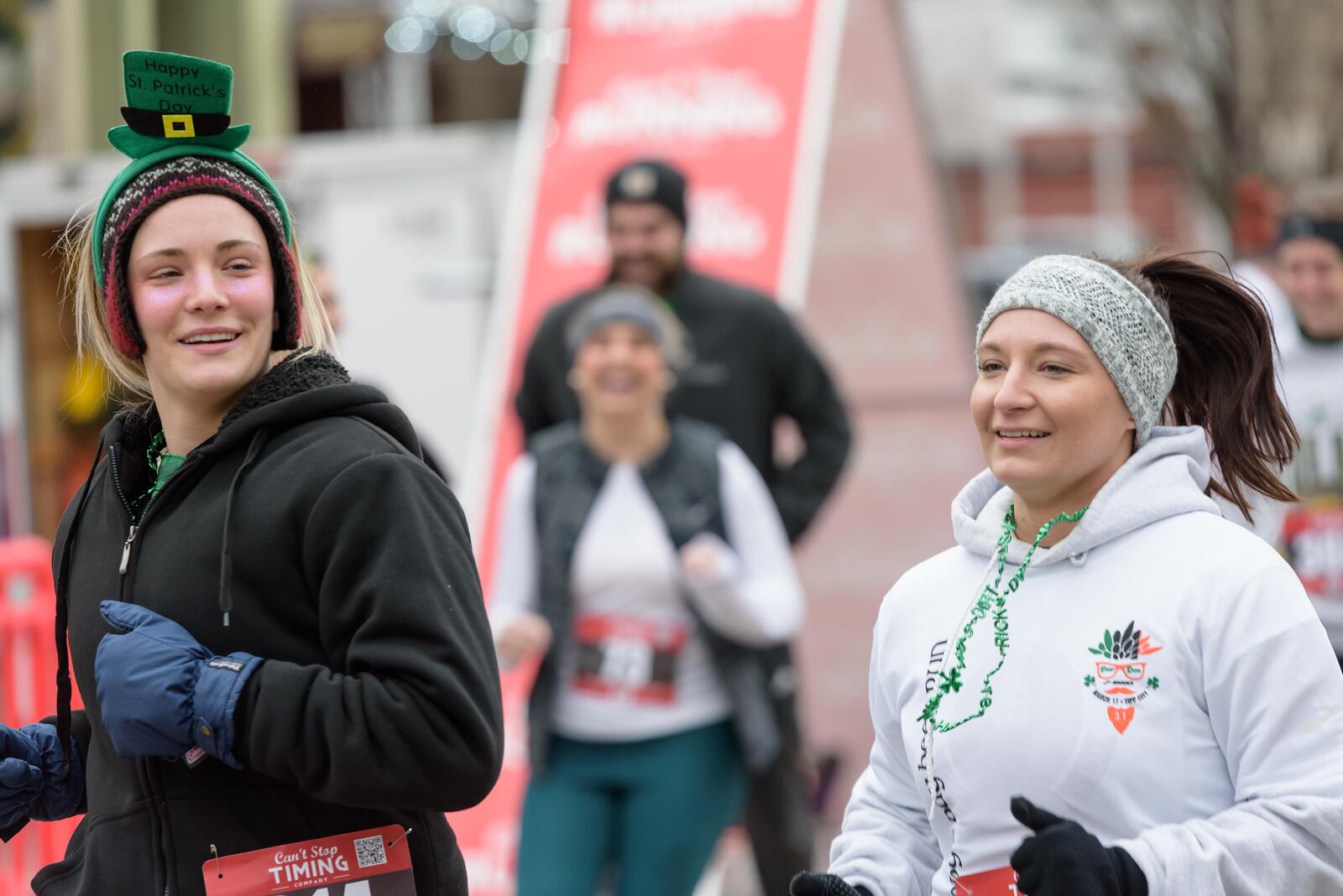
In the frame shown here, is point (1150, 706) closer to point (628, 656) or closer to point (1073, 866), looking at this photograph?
point (1073, 866)

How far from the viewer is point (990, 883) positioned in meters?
2.54

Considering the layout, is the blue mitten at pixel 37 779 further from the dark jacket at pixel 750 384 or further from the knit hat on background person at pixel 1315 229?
the knit hat on background person at pixel 1315 229

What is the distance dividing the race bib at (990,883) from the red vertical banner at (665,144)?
182 inches

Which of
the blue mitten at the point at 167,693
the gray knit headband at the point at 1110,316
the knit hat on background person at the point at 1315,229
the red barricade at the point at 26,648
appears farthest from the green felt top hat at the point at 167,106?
the red barricade at the point at 26,648

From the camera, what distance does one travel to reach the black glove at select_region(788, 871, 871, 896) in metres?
2.61

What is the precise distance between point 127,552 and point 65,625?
0.24 meters

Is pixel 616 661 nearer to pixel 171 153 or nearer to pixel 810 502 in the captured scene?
pixel 810 502

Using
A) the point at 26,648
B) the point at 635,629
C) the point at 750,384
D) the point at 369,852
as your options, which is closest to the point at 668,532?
the point at 635,629

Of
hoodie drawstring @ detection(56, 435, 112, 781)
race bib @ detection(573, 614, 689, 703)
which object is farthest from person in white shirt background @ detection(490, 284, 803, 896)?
hoodie drawstring @ detection(56, 435, 112, 781)

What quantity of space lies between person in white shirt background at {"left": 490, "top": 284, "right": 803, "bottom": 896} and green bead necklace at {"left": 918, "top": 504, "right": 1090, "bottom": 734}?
2.41m

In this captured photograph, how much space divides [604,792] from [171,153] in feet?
9.51

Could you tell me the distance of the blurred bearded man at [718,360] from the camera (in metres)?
6.12

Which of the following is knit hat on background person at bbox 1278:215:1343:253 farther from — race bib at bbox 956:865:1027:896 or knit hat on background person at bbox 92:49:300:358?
knit hat on background person at bbox 92:49:300:358

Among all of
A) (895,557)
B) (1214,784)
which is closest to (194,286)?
(1214,784)
